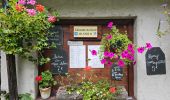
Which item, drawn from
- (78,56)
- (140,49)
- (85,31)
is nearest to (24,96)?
(78,56)

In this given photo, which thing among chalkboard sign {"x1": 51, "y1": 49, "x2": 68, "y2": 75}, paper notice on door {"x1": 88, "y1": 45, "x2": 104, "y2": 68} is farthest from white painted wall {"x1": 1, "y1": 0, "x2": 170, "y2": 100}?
paper notice on door {"x1": 88, "y1": 45, "x2": 104, "y2": 68}

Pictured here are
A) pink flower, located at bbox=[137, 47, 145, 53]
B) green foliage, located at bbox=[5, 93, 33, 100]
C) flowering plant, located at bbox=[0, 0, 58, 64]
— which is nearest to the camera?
flowering plant, located at bbox=[0, 0, 58, 64]

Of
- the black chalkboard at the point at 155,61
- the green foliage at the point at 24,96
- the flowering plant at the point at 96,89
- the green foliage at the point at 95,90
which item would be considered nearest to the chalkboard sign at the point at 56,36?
the flowering plant at the point at 96,89

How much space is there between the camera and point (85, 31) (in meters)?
4.86

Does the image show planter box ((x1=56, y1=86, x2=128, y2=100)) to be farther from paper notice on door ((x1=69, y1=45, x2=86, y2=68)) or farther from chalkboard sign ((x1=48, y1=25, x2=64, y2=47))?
chalkboard sign ((x1=48, y1=25, x2=64, y2=47))

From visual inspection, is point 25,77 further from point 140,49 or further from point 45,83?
point 140,49

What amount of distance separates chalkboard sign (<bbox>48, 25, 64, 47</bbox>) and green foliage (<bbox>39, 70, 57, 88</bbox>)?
48 centimetres

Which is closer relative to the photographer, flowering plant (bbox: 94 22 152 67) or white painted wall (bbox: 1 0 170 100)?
flowering plant (bbox: 94 22 152 67)

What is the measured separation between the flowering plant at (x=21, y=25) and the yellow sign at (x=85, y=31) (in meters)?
0.61

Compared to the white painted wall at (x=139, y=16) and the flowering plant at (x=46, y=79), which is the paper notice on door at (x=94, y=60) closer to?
the white painted wall at (x=139, y=16)

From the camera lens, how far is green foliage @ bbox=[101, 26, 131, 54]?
14.6ft

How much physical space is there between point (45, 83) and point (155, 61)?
5.53 ft

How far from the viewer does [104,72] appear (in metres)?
4.88

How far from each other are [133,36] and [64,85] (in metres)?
1.32
